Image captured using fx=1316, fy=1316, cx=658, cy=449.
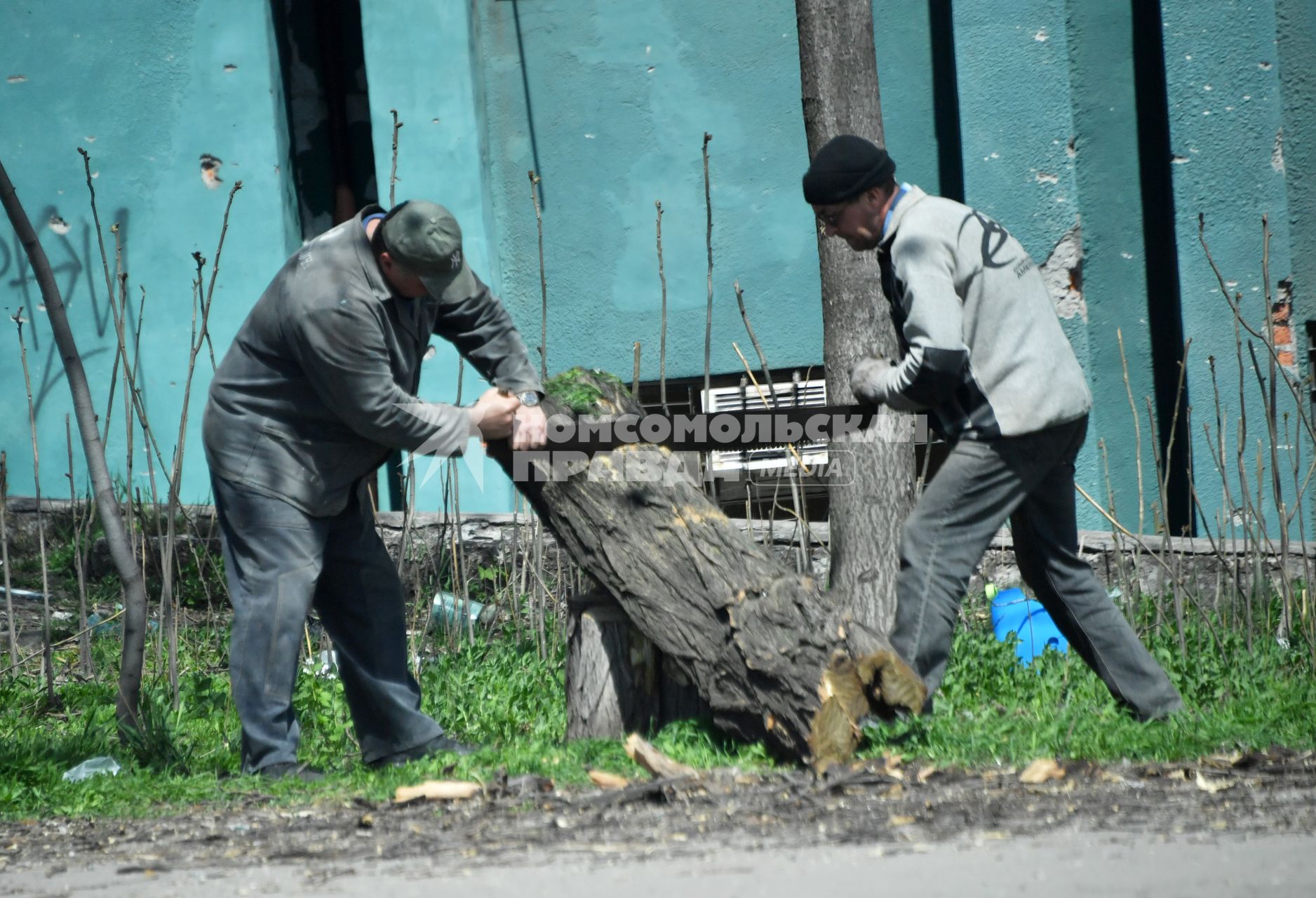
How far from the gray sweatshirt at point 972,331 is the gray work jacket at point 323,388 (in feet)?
4.40

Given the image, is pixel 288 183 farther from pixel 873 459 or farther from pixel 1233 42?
pixel 1233 42

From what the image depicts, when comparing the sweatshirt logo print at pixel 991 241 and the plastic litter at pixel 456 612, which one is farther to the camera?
the plastic litter at pixel 456 612

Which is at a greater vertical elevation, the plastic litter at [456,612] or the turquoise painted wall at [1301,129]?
the turquoise painted wall at [1301,129]

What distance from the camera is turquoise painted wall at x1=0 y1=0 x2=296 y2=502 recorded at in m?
7.40

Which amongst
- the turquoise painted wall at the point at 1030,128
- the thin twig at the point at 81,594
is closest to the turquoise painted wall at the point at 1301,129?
the turquoise painted wall at the point at 1030,128

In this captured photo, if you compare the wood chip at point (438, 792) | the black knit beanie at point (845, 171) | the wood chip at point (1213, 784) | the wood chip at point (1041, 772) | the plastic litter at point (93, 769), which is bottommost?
the wood chip at point (1213, 784)

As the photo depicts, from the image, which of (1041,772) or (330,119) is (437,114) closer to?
(330,119)

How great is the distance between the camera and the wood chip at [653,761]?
345cm

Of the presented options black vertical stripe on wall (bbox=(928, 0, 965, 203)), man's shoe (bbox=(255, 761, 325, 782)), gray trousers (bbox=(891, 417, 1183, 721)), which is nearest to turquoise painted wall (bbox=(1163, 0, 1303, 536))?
black vertical stripe on wall (bbox=(928, 0, 965, 203))

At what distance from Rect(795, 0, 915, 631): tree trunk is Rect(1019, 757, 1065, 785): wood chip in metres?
1.60

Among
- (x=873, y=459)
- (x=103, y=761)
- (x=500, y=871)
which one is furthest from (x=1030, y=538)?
(x=103, y=761)

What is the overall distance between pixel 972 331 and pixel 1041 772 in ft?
4.04

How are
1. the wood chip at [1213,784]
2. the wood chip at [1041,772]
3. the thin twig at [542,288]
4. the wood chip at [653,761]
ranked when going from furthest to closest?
the thin twig at [542,288] → the wood chip at [653,761] → the wood chip at [1041,772] → the wood chip at [1213,784]

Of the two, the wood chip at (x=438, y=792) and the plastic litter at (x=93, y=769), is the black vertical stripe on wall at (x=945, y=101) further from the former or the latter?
the plastic litter at (x=93, y=769)
